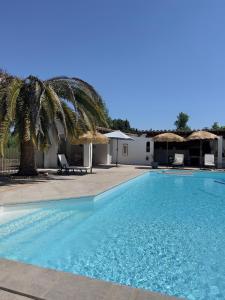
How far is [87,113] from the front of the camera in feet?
48.3

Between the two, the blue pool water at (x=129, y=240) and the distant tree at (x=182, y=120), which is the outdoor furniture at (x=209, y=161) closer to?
the blue pool water at (x=129, y=240)

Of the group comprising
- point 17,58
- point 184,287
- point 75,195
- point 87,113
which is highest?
point 17,58

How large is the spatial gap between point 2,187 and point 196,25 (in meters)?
11.3

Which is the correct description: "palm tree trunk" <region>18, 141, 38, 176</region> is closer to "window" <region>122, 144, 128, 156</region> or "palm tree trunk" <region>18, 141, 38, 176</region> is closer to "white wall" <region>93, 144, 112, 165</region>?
"white wall" <region>93, 144, 112, 165</region>

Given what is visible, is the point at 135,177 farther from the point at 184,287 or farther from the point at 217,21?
the point at 184,287

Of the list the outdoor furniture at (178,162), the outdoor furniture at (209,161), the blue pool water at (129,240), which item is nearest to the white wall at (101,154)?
the outdoor furniture at (178,162)

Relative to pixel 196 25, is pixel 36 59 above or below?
below

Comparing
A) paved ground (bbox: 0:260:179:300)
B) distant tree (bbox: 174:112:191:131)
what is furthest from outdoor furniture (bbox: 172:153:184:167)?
distant tree (bbox: 174:112:191:131)

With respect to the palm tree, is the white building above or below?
below

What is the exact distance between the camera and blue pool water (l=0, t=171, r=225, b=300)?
15.7 feet

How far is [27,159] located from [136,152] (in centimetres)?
1352

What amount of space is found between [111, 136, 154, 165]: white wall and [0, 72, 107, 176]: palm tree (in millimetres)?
10700

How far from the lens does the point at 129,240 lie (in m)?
6.50

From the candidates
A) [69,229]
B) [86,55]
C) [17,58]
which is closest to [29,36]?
[17,58]
